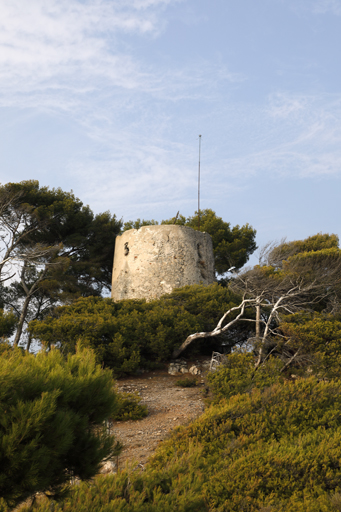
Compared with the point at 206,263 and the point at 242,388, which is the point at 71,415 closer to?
the point at 242,388

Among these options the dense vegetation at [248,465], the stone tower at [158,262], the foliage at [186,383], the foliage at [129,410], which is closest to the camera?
the dense vegetation at [248,465]

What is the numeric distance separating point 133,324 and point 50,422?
935 centimetres

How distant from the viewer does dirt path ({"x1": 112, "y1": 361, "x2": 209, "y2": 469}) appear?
298 inches

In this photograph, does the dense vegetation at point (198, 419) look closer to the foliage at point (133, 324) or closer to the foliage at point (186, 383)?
the foliage at point (133, 324)

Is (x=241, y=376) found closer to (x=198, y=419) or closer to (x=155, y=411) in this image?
(x=155, y=411)

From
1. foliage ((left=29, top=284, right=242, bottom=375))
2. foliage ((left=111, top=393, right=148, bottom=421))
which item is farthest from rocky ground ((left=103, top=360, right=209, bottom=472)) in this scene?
foliage ((left=29, top=284, right=242, bottom=375))

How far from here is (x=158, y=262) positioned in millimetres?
15906

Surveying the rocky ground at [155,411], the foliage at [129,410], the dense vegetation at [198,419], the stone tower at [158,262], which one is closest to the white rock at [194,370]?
the rocky ground at [155,411]

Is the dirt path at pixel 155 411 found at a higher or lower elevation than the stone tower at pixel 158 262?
lower

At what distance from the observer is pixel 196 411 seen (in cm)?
917

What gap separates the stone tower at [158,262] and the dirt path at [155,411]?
3.89 metres

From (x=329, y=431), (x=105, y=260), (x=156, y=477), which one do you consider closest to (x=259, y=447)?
(x=329, y=431)

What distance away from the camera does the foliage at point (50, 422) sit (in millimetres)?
3279

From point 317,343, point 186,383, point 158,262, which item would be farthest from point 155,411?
point 158,262
